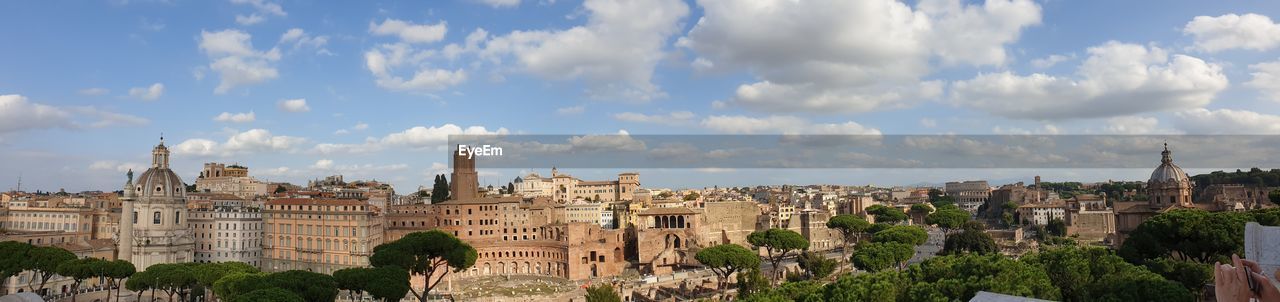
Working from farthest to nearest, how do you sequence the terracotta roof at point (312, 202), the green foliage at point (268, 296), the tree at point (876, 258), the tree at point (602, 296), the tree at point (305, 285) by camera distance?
the terracotta roof at point (312, 202), the tree at point (876, 258), the tree at point (602, 296), the tree at point (305, 285), the green foliage at point (268, 296)

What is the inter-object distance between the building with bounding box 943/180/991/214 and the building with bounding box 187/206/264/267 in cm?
11331

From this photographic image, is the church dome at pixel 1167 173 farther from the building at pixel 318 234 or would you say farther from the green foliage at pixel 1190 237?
the building at pixel 318 234

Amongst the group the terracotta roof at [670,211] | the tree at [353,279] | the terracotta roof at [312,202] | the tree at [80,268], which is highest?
the terracotta roof at [312,202]

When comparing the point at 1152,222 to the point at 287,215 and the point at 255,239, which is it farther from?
the point at 255,239

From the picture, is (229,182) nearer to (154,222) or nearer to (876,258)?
(154,222)

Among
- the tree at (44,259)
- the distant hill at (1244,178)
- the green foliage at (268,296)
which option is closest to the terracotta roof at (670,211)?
the tree at (44,259)

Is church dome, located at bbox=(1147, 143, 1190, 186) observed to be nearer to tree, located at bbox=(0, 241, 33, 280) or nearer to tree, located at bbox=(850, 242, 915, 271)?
tree, located at bbox=(850, 242, 915, 271)

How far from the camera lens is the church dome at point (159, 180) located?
57.5 meters

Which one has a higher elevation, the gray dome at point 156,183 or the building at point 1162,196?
the gray dome at point 156,183

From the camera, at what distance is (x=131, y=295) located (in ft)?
157

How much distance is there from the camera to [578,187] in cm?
11056

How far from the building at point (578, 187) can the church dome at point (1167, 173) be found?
66.5 meters

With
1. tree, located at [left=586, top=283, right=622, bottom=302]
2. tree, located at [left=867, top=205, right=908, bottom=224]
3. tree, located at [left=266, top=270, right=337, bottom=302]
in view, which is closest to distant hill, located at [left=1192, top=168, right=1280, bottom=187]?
tree, located at [left=867, top=205, right=908, bottom=224]

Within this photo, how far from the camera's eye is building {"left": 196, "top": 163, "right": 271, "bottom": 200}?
100144 millimetres
